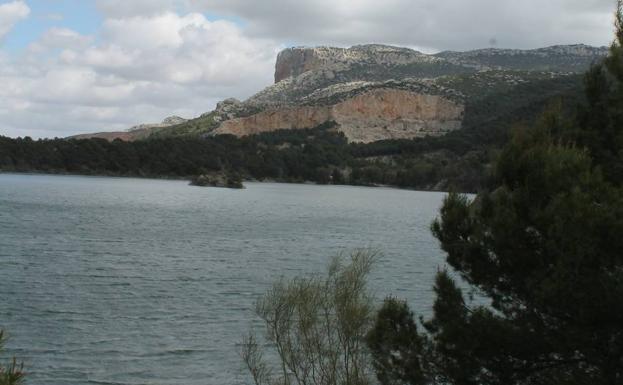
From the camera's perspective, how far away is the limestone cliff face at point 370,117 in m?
167

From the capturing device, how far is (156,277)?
27359mm

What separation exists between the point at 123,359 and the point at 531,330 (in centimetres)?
1098

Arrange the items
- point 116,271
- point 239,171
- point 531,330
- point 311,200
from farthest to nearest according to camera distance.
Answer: point 239,171 → point 311,200 → point 116,271 → point 531,330

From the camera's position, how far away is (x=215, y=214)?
2379 inches

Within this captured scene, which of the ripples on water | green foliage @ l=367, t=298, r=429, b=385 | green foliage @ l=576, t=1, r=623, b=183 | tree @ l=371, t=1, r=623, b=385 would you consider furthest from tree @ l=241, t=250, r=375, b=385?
green foliage @ l=576, t=1, r=623, b=183

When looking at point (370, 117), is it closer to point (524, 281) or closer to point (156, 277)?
point (156, 277)

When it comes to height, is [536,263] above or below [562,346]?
above

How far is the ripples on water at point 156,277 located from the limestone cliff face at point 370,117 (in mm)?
107587

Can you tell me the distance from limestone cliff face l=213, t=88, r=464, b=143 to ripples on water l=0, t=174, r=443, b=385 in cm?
10759

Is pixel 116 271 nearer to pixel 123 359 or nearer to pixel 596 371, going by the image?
pixel 123 359

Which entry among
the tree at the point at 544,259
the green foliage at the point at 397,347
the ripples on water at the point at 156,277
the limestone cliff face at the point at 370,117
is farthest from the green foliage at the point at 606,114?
the limestone cliff face at the point at 370,117

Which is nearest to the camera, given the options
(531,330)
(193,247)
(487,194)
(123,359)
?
(531,330)

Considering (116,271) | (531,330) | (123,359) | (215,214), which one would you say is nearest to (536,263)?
(531,330)

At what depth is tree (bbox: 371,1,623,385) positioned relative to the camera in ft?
26.0
